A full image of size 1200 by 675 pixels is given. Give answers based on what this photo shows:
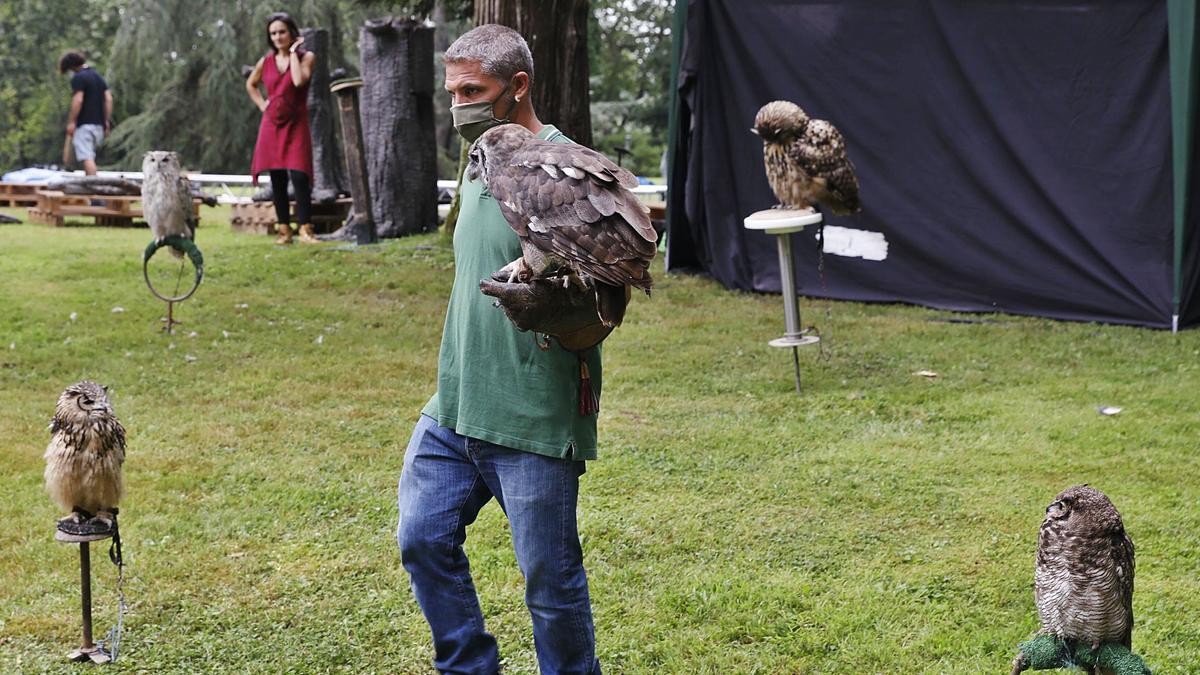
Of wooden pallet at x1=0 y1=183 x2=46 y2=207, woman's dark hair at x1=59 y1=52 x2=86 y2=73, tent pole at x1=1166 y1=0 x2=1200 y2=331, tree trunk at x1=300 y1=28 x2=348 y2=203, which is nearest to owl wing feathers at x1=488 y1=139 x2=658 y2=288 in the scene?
tent pole at x1=1166 y1=0 x2=1200 y2=331

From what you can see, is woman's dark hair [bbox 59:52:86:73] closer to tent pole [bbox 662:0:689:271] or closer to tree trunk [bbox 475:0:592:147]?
tree trunk [bbox 475:0:592:147]

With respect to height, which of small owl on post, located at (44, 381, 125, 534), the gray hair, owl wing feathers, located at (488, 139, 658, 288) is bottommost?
small owl on post, located at (44, 381, 125, 534)

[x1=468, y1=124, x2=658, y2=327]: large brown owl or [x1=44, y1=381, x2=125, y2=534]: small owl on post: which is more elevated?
[x1=468, y1=124, x2=658, y2=327]: large brown owl

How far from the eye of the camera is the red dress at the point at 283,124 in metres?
12.1

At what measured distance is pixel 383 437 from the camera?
21.7 ft

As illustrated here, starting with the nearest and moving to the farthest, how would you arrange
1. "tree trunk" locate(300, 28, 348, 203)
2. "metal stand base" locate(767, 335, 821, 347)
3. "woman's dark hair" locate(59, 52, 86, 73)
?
"metal stand base" locate(767, 335, 821, 347) → "tree trunk" locate(300, 28, 348, 203) → "woman's dark hair" locate(59, 52, 86, 73)

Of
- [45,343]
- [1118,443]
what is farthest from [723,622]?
[45,343]

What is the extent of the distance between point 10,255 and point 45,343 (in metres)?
3.84

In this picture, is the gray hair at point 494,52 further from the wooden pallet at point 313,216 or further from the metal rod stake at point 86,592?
the wooden pallet at point 313,216

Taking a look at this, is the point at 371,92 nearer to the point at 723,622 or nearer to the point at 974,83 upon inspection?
the point at 974,83

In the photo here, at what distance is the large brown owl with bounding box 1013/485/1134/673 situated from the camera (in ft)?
9.85

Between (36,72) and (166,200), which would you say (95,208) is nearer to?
(166,200)

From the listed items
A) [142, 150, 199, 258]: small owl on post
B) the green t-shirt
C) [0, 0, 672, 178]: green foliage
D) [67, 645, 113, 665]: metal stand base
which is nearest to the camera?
the green t-shirt

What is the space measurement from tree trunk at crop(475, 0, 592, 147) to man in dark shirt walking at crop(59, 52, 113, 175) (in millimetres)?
9143
